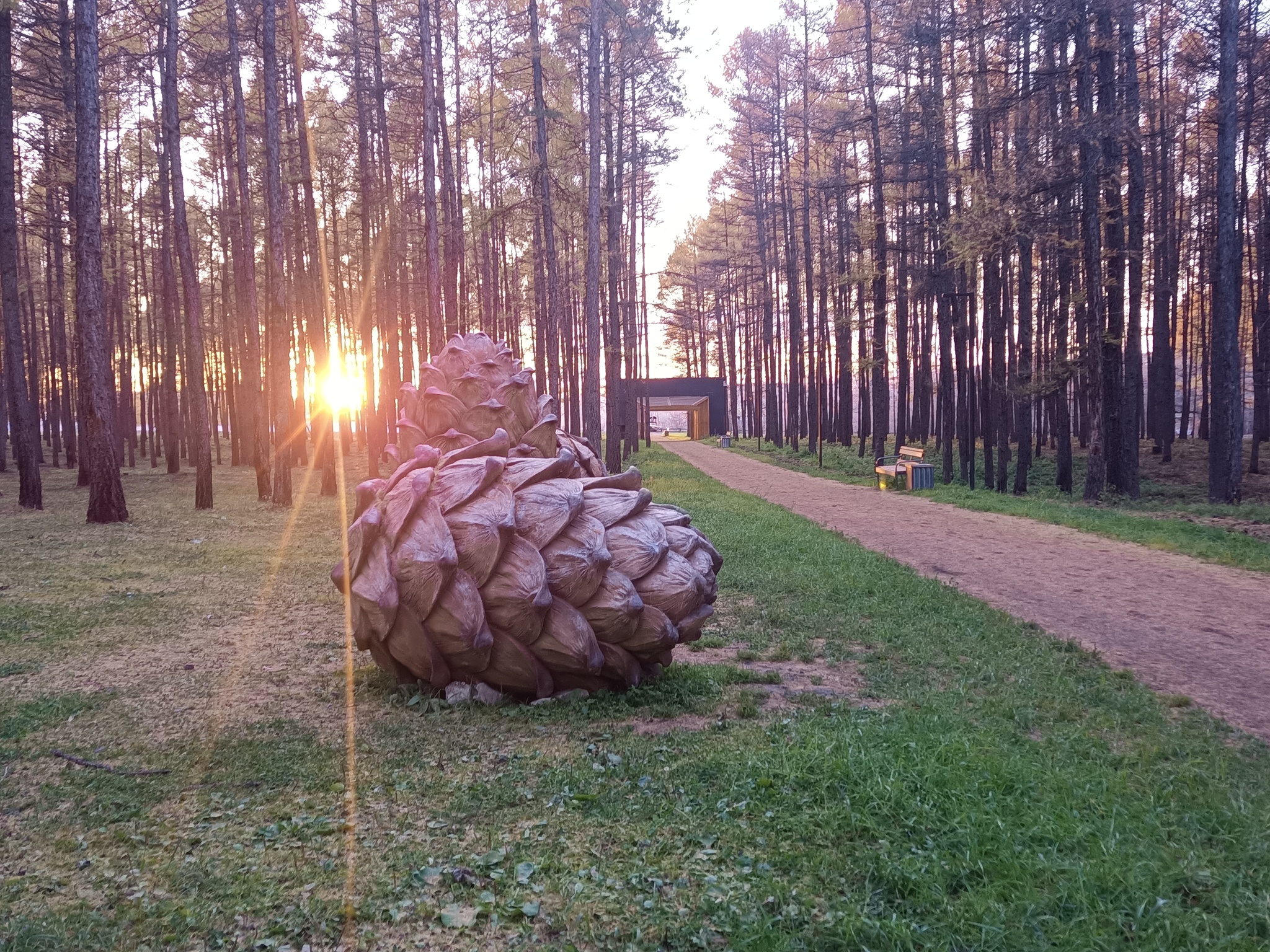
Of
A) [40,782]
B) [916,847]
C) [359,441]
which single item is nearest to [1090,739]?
[916,847]

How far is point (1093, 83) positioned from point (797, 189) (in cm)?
1762

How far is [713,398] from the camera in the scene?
71188mm

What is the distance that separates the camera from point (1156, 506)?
1725cm

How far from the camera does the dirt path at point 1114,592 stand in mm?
5262

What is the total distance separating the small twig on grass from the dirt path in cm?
552

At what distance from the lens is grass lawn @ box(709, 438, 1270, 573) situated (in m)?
11.4

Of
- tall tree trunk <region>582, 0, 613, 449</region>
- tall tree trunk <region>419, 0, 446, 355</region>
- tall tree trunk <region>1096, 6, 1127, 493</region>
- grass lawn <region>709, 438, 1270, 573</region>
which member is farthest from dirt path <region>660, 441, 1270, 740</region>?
tall tree trunk <region>419, 0, 446, 355</region>

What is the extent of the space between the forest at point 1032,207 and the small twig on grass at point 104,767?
749 inches

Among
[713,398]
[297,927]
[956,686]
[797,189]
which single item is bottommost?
[956,686]

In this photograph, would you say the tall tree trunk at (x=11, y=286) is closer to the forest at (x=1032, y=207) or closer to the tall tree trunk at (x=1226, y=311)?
→ the forest at (x=1032, y=207)

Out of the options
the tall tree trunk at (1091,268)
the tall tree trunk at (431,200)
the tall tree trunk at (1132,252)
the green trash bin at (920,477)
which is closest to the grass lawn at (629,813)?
the tall tree trunk at (431,200)

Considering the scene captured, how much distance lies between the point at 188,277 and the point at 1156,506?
2268 cm

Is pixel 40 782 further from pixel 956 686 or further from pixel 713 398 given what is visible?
pixel 713 398

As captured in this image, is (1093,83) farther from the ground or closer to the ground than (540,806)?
farther from the ground
